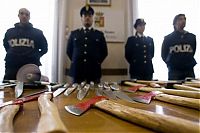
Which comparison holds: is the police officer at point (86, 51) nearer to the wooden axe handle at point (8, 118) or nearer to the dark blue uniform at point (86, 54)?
the dark blue uniform at point (86, 54)

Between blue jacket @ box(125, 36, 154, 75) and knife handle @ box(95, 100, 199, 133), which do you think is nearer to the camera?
knife handle @ box(95, 100, 199, 133)

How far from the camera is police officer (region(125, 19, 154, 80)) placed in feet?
10.5

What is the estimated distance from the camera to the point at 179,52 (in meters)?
2.90

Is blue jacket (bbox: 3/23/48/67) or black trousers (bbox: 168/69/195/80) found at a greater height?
blue jacket (bbox: 3/23/48/67)

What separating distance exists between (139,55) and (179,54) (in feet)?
1.68

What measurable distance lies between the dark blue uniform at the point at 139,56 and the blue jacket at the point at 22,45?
106 cm

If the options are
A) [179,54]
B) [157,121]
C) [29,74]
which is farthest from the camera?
[179,54]

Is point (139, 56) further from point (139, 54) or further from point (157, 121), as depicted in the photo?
point (157, 121)

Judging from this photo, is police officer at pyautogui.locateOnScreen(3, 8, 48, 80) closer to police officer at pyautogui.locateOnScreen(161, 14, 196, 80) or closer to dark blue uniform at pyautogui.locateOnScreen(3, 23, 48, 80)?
dark blue uniform at pyautogui.locateOnScreen(3, 23, 48, 80)

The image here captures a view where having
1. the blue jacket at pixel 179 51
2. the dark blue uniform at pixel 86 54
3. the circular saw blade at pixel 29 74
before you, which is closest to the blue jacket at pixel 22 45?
the dark blue uniform at pixel 86 54

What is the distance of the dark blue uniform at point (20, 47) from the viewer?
2822mm

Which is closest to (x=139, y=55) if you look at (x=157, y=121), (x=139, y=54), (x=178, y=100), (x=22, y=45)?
(x=139, y=54)

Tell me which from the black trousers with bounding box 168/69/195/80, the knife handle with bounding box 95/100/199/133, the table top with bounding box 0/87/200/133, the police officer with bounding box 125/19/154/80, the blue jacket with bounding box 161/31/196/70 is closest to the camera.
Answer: the knife handle with bounding box 95/100/199/133

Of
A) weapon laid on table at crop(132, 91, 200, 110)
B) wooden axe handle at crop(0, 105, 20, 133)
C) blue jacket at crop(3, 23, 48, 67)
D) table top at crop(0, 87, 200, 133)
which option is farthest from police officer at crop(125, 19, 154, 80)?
wooden axe handle at crop(0, 105, 20, 133)
